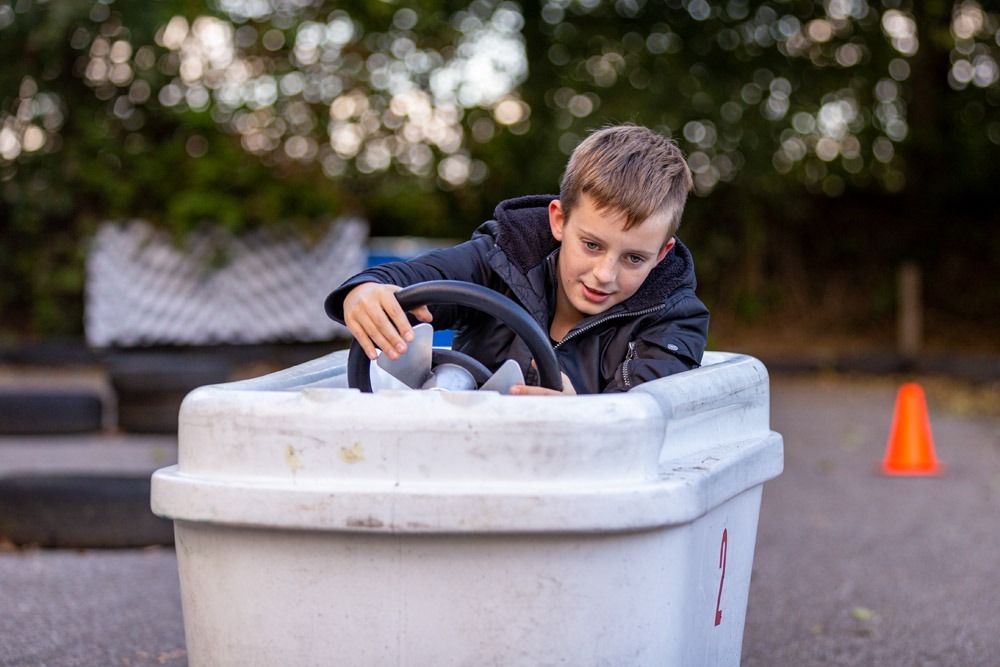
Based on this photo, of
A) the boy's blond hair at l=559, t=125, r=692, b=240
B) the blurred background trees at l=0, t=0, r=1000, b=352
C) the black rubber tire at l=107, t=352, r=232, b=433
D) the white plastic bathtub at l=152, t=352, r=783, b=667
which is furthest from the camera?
the blurred background trees at l=0, t=0, r=1000, b=352

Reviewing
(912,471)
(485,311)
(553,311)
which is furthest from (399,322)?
(912,471)

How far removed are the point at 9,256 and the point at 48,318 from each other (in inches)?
37.4

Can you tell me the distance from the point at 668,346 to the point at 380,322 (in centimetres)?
71

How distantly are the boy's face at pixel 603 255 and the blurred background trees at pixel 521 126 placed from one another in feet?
35.8

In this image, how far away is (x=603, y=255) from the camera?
2557 mm

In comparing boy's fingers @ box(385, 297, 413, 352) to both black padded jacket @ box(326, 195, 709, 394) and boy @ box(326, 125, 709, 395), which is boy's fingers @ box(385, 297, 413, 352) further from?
black padded jacket @ box(326, 195, 709, 394)

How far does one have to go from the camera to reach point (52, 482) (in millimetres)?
4500

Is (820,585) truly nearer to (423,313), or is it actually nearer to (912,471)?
(423,313)

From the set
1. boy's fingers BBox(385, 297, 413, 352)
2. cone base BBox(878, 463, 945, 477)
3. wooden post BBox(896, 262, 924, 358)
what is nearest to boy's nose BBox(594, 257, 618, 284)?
boy's fingers BBox(385, 297, 413, 352)

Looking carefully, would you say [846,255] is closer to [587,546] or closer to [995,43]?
[995,43]

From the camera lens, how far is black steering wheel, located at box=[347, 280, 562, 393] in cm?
210

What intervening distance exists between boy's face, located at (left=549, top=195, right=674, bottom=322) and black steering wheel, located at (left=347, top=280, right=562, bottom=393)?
418 mm

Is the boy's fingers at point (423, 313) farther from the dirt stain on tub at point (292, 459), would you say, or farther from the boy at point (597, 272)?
the dirt stain on tub at point (292, 459)

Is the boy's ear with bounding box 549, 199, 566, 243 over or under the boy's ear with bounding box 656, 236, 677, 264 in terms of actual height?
over
